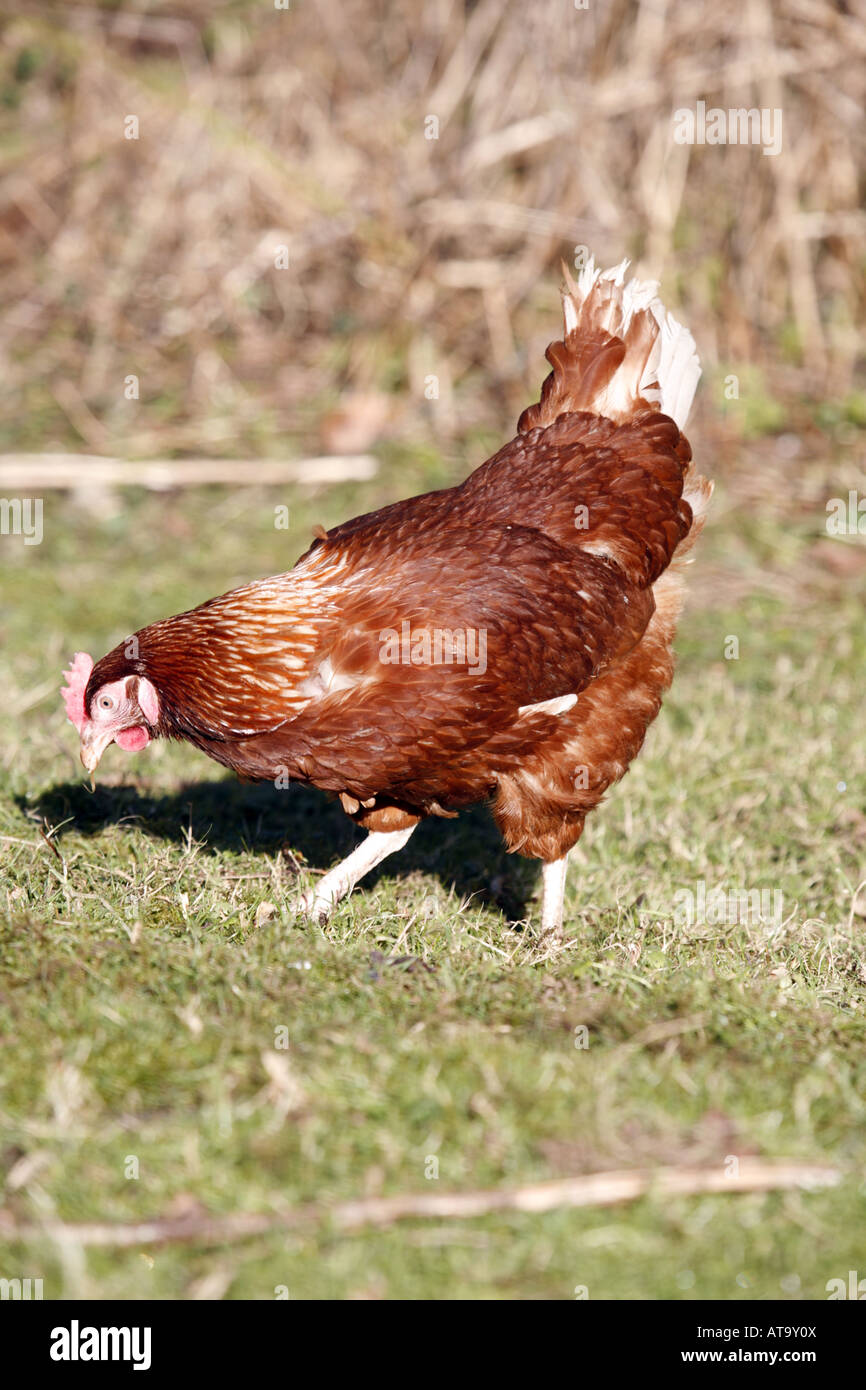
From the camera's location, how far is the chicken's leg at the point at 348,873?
161 inches

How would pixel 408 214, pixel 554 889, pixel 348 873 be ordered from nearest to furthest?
pixel 348 873 → pixel 554 889 → pixel 408 214

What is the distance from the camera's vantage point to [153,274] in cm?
939

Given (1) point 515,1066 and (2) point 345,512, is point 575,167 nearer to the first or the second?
(2) point 345,512

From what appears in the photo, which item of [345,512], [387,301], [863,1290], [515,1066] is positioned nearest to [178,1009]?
[515,1066]

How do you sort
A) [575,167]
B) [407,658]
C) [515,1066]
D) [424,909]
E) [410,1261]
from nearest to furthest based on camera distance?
1. [410,1261]
2. [515,1066]
3. [407,658]
4. [424,909]
5. [575,167]

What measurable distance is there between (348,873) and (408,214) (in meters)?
5.54

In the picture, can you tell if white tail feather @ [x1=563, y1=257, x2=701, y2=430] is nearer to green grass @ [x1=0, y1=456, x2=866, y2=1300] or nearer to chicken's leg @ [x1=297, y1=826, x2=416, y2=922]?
green grass @ [x1=0, y1=456, x2=866, y2=1300]

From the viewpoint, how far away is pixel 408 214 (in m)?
8.55

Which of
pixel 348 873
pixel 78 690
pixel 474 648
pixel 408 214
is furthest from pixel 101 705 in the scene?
pixel 408 214

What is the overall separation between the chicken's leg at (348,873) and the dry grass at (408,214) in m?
4.74

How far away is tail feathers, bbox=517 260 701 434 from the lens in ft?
Answer: 15.8

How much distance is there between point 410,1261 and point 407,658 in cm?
160

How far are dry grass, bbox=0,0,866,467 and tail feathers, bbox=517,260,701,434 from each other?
363 cm

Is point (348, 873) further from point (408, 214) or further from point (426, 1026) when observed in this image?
point (408, 214)
